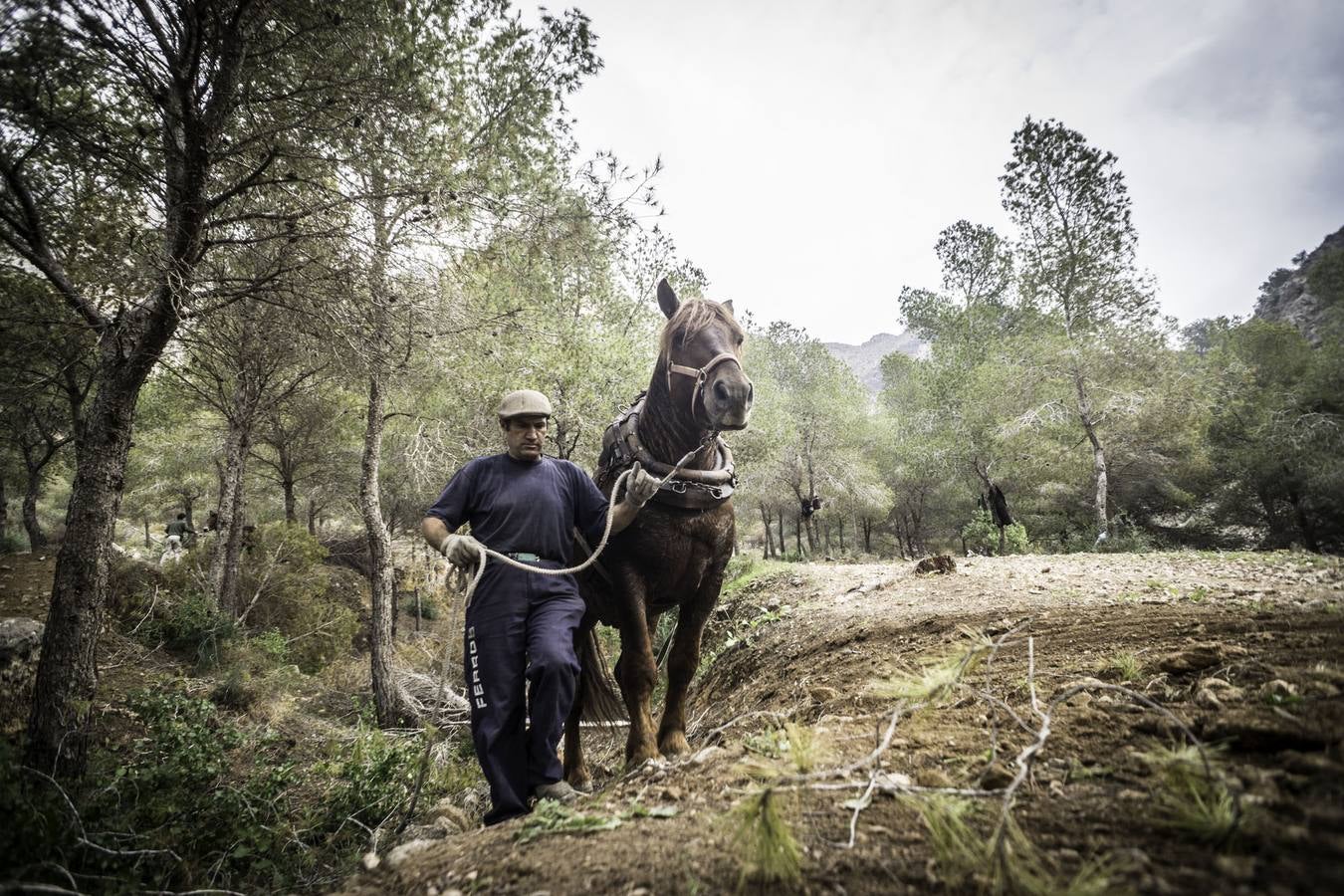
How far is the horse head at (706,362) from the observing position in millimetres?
2922

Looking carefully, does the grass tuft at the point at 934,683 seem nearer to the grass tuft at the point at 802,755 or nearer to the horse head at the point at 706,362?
the grass tuft at the point at 802,755

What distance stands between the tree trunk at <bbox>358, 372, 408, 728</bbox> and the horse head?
5513mm

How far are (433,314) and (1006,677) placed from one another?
17.3ft

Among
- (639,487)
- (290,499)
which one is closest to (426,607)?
(290,499)

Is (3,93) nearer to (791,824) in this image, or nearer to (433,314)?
(433,314)

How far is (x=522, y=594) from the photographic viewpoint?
2664mm

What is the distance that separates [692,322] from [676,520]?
1.32 m

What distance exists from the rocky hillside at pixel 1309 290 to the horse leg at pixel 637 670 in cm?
2836

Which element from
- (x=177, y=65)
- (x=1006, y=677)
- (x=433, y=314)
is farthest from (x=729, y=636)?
(x=177, y=65)

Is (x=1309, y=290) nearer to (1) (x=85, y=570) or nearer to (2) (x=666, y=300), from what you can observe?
(2) (x=666, y=300)

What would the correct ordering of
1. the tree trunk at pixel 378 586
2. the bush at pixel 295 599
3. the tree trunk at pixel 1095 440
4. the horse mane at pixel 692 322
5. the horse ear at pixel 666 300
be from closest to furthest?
the horse mane at pixel 692 322, the horse ear at pixel 666 300, the tree trunk at pixel 378 586, the bush at pixel 295 599, the tree trunk at pixel 1095 440

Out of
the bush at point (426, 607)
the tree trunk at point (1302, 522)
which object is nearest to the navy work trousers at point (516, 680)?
the bush at point (426, 607)

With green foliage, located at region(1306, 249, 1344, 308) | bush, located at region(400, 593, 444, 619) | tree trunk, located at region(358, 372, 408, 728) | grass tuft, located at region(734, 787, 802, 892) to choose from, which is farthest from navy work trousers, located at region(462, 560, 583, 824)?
green foliage, located at region(1306, 249, 1344, 308)

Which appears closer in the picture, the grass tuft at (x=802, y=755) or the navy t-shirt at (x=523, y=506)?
the grass tuft at (x=802, y=755)
